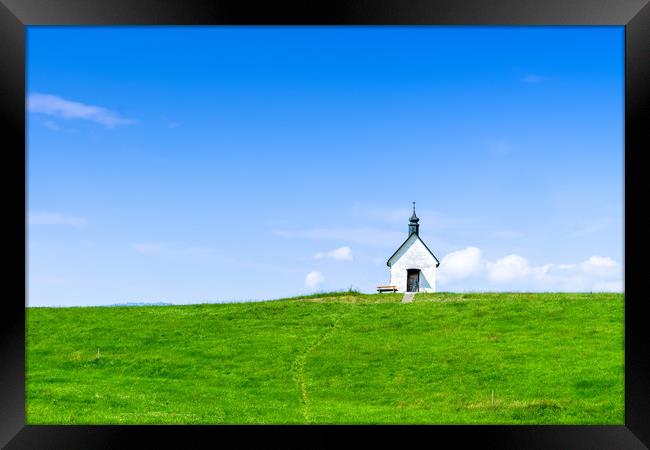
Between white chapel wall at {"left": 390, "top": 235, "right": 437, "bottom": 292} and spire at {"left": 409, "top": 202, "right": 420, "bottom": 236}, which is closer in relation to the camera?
white chapel wall at {"left": 390, "top": 235, "right": 437, "bottom": 292}

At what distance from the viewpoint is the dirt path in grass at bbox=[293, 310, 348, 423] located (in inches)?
399

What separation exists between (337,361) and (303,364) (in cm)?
65

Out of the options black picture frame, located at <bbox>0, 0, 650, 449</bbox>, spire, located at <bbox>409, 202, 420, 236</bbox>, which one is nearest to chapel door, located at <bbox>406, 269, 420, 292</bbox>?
spire, located at <bbox>409, 202, 420, 236</bbox>

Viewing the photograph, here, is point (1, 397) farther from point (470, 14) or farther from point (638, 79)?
point (638, 79)

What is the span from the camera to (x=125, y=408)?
936cm

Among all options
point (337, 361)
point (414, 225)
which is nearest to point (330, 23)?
point (337, 361)

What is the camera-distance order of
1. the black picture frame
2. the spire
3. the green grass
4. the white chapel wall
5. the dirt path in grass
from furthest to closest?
the spire, the white chapel wall, the dirt path in grass, the green grass, the black picture frame

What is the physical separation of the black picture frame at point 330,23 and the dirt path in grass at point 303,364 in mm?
6539

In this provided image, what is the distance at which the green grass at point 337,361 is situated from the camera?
9.46m

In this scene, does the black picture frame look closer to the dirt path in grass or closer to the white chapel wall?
the dirt path in grass

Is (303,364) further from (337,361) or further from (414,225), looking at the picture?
(414,225)

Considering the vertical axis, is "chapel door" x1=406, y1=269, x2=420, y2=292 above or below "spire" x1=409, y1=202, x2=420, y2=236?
below

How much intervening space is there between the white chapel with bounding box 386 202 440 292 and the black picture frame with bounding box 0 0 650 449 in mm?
21191

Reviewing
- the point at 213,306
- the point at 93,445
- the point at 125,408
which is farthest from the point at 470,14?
the point at 213,306
